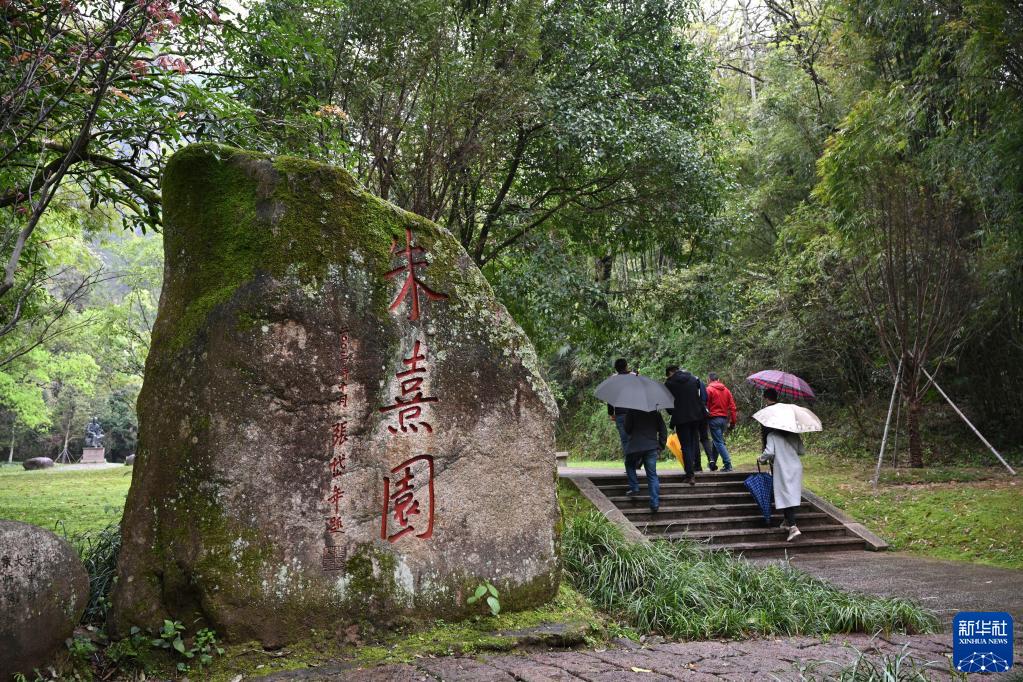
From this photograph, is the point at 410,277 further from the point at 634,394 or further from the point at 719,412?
the point at 719,412

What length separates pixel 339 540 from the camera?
15.0 feet

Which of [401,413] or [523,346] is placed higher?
[523,346]

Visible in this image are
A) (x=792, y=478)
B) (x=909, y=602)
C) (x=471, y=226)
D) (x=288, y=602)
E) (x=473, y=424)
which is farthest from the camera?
(x=471, y=226)

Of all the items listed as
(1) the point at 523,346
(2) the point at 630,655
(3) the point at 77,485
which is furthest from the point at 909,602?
(3) the point at 77,485

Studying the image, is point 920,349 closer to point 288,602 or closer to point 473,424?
point 473,424

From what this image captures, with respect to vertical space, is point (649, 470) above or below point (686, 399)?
below

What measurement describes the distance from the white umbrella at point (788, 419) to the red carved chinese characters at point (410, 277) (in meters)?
5.13

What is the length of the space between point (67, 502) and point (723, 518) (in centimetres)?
1000

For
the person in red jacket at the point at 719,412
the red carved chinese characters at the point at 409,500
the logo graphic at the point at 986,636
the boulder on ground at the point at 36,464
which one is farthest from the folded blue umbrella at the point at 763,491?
the boulder on ground at the point at 36,464

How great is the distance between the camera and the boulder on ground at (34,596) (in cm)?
360

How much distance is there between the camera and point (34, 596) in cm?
372

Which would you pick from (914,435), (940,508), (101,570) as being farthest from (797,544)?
(101,570)

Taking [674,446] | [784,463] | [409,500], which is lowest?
[409,500]

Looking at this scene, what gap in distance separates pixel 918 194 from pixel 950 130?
46.3 inches
